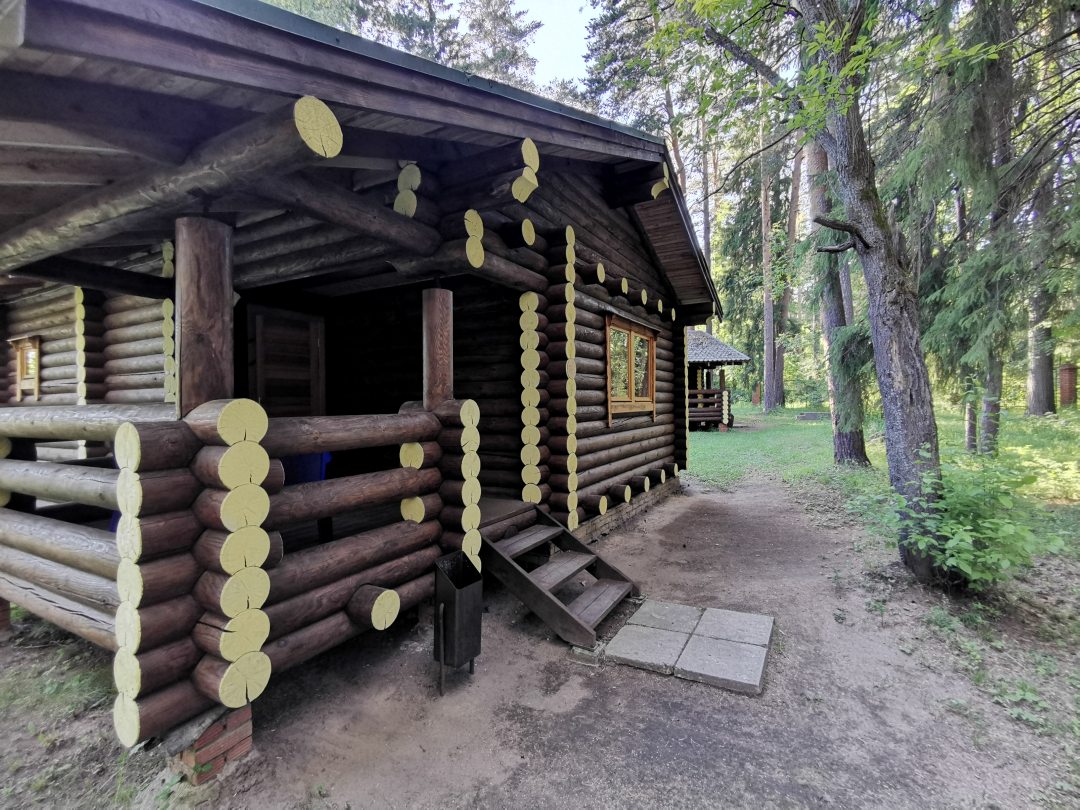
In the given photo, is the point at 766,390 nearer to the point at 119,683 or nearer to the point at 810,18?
the point at 810,18

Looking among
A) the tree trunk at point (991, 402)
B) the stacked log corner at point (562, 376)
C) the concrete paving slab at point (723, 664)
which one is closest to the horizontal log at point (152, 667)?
the concrete paving slab at point (723, 664)

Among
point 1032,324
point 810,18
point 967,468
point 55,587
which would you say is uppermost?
point 810,18

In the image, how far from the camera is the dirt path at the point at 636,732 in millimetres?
2344

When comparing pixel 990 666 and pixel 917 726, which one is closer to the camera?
pixel 917 726

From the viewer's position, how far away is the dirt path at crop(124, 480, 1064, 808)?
2.34 metres

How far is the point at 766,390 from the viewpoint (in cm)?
2492

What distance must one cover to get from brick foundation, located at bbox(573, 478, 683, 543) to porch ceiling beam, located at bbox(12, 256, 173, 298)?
16.9ft

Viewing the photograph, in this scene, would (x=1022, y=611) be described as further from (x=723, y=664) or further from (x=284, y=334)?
(x=284, y=334)

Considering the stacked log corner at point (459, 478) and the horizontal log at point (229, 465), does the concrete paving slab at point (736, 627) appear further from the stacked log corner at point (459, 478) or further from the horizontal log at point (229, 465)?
the horizontal log at point (229, 465)

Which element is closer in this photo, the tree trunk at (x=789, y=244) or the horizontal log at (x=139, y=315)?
the horizontal log at (x=139, y=315)

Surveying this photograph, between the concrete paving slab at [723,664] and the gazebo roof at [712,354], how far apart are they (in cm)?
1687

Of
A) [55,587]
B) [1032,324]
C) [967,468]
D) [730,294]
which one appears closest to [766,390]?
[730,294]

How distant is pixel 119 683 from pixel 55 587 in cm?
121

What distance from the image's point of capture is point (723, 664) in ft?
11.2
